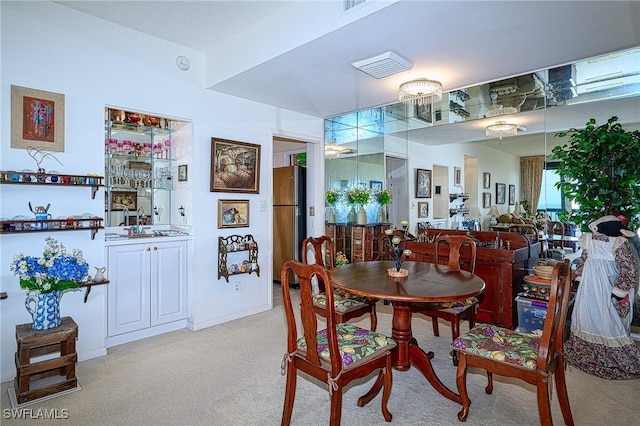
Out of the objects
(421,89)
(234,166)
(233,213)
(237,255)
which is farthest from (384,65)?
(237,255)

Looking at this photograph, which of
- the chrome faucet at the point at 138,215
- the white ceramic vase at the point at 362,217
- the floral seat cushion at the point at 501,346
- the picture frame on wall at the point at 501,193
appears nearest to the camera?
the floral seat cushion at the point at 501,346

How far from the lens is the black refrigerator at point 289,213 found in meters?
5.40

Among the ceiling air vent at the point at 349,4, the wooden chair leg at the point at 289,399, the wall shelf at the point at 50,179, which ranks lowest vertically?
the wooden chair leg at the point at 289,399

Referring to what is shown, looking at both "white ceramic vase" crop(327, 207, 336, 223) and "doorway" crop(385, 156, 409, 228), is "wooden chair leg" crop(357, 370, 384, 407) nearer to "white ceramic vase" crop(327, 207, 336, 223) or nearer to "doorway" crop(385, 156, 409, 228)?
"doorway" crop(385, 156, 409, 228)

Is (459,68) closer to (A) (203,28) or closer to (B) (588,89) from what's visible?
(B) (588,89)

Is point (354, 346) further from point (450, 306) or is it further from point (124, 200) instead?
point (124, 200)

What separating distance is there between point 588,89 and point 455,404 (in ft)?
10.1

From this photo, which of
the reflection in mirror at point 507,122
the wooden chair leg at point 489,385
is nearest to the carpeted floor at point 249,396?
the wooden chair leg at point 489,385

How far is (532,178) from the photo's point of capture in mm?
3715

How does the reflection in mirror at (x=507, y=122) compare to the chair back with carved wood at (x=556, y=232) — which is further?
the chair back with carved wood at (x=556, y=232)

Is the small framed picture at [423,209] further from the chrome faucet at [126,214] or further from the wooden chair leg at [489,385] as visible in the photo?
the chrome faucet at [126,214]

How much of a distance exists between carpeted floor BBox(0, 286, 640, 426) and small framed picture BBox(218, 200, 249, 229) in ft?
4.46

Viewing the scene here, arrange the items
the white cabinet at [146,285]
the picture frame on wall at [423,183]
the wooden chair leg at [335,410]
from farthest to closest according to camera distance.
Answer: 1. the picture frame on wall at [423,183]
2. the white cabinet at [146,285]
3. the wooden chair leg at [335,410]

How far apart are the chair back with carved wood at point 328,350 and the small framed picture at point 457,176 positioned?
9.25 ft
